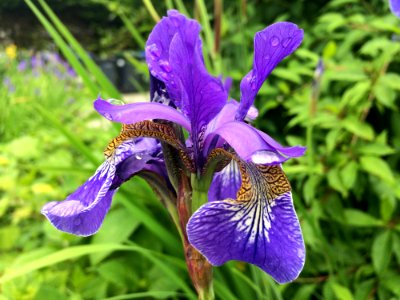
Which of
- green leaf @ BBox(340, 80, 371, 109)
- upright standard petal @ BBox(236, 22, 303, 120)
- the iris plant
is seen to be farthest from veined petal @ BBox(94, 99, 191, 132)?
green leaf @ BBox(340, 80, 371, 109)

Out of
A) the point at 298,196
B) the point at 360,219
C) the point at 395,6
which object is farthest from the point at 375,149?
the point at 395,6

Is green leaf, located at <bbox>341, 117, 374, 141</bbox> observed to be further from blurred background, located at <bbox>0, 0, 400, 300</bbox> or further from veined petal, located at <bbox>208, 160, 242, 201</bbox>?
veined petal, located at <bbox>208, 160, 242, 201</bbox>

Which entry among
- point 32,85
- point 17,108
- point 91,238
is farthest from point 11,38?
point 91,238

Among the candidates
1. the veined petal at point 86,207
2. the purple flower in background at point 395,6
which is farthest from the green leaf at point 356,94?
the veined petal at point 86,207

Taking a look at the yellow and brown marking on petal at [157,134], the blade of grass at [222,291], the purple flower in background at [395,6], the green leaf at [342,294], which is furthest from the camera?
the green leaf at [342,294]

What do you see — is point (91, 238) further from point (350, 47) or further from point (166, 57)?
point (350, 47)

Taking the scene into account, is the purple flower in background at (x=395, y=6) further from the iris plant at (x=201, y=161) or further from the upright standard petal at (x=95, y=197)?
the upright standard petal at (x=95, y=197)
